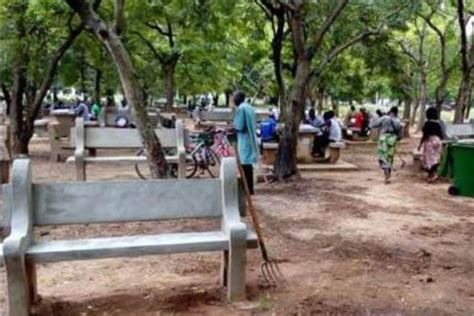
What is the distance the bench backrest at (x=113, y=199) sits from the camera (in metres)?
4.29

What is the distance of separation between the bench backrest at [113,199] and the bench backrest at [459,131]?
10286 millimetres

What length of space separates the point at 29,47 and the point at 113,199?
10.7 m

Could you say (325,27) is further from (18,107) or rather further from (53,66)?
(18,107)

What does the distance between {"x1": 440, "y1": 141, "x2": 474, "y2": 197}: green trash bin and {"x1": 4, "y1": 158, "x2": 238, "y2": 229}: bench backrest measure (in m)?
4.85

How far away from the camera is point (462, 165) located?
853 cm

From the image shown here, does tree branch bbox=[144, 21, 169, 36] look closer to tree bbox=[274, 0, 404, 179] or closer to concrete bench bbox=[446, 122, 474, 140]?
tree bbox=[274, 0, 404, 179]

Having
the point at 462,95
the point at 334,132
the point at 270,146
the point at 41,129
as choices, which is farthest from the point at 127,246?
the point at 41,129

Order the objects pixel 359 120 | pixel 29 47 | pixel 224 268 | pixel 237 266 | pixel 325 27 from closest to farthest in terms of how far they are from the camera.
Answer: pixel 237 266 → pixel 224 268 → pixel 325 27 → pixel 29 47 → pixel 359 120

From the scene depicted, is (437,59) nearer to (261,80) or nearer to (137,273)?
(261,80)

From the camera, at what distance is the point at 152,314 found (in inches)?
172

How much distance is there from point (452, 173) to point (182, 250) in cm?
571

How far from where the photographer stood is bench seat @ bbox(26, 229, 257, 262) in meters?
4.20

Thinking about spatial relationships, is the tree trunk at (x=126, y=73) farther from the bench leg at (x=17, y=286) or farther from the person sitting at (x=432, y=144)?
the person sitting at (x=432, y=144)

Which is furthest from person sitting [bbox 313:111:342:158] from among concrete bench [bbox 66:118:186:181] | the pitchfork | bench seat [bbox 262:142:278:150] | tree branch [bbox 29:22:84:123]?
the pitchfork
